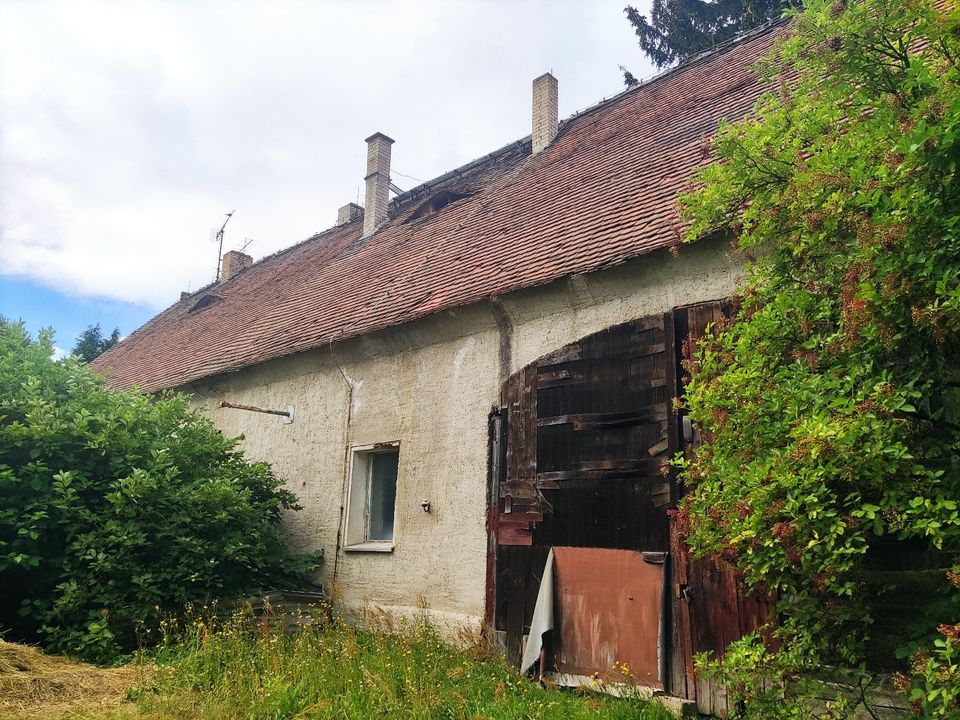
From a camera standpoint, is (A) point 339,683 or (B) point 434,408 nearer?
(A) point 339,683

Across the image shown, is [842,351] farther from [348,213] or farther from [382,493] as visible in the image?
[348,213]

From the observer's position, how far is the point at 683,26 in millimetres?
21406

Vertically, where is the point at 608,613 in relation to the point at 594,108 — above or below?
below

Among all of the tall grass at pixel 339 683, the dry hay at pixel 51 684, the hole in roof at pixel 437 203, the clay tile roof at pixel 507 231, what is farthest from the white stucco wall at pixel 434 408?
the hole in roof at pixel 437 203

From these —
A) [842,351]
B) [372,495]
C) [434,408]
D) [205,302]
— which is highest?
[205,302]

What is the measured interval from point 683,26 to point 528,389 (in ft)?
56.0

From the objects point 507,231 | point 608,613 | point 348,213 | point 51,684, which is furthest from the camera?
point 348,213

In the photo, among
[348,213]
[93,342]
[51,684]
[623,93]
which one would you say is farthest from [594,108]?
[93,342]

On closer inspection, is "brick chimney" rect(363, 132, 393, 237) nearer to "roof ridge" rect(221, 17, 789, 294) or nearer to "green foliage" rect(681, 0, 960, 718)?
"roof ridge" rect(221, 17, 789, 294)

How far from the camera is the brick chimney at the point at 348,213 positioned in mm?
18428

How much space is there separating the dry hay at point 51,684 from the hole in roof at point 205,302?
42.8 feet

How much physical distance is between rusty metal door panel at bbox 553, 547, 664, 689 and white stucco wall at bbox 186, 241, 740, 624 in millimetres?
1223

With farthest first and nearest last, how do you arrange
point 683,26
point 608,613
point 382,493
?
point 683,26 < point 382,493 < point 608,613

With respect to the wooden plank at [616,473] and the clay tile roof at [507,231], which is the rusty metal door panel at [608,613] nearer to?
the wooden plank at [616,473]
